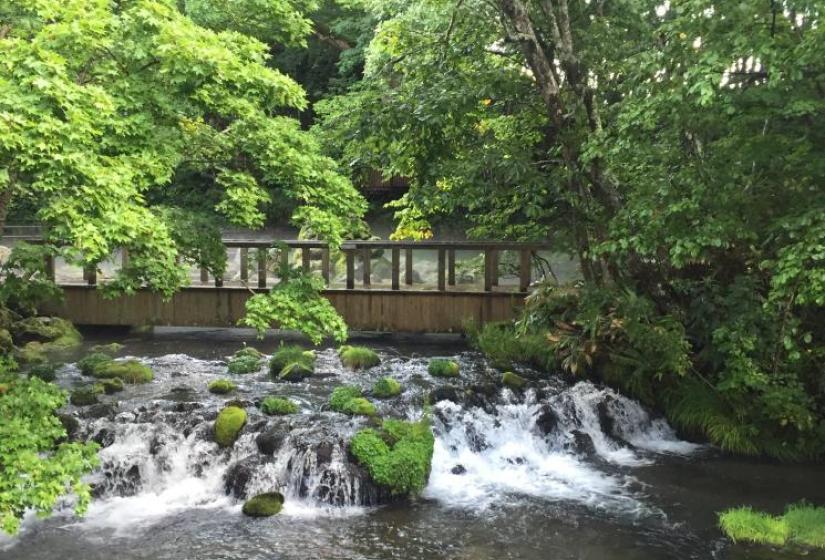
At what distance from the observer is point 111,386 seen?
37.0 feet

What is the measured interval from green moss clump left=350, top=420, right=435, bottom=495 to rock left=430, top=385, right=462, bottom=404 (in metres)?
1.50

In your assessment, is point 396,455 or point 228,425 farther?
point 228,425

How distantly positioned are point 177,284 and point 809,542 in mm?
6994

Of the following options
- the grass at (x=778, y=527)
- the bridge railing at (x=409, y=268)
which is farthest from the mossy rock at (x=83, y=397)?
the grass at (x=778, y=527)

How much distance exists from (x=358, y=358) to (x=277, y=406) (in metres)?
3.30

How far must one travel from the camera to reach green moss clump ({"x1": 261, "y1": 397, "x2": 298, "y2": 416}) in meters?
9.95

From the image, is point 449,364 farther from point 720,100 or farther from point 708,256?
point 720,100

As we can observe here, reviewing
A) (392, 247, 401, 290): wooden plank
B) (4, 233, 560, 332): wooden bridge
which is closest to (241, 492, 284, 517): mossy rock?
(4, 233, 560, 332): wooden bridge

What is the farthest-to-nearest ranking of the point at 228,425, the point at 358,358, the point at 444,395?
the point at 358,358 → the point at 444,395 → the point at 228,425

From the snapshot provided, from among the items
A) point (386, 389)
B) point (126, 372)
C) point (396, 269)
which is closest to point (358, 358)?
point (386, 389)

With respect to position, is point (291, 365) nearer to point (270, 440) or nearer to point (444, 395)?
point (444, 395)

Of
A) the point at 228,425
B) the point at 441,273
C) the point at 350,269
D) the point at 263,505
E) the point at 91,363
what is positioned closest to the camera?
the point at 263,505

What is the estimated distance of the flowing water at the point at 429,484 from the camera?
7211 mm

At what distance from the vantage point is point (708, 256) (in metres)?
9.73
